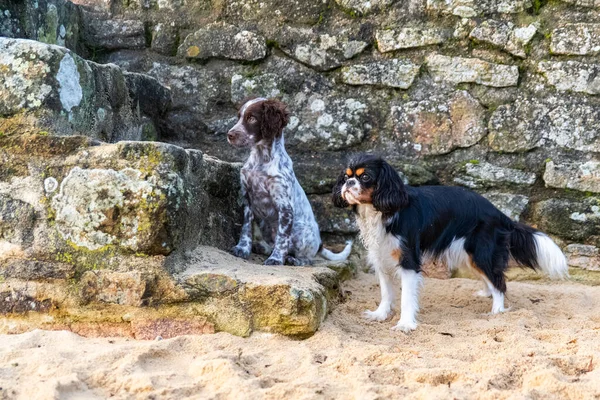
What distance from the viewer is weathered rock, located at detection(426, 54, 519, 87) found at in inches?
204

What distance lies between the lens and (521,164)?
518cm

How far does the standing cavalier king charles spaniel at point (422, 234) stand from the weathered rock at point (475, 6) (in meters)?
1.56

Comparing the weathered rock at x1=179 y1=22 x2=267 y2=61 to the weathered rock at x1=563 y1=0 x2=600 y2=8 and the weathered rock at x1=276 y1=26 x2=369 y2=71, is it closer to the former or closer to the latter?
the weathered rock at x1=276 y1=26 x2=369 y2=71

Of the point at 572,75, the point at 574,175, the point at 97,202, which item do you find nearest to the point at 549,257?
the point at 574,175

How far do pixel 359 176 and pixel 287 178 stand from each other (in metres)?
0.75

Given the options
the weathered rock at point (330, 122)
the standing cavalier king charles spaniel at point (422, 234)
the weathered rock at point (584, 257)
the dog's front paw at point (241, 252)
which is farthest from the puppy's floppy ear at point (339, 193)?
the weathered rock at point (584, 257)

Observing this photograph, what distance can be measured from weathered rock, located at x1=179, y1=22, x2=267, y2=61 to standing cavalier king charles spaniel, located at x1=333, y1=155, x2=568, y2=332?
1.71 m

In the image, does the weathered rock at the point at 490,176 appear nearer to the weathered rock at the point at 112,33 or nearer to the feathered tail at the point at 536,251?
the feathered tail at the point at 536,251

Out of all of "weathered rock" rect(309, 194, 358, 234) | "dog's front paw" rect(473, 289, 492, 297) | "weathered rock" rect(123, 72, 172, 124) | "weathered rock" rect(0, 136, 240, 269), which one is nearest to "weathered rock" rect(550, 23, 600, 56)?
"dog's front paw" rect(473, 289, 492, 297)

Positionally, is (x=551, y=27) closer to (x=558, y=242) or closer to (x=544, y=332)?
(x=558, y=242)

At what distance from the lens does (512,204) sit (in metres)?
5.10

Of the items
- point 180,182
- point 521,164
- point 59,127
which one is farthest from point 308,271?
point 521,164

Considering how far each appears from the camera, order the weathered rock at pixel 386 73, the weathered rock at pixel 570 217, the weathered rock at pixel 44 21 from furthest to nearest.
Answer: the weathered rock at pixel 386 73
the weathered rock at pixel 570 217
the weathered rock at pixel 44 21

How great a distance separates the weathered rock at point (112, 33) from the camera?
18.3ft
